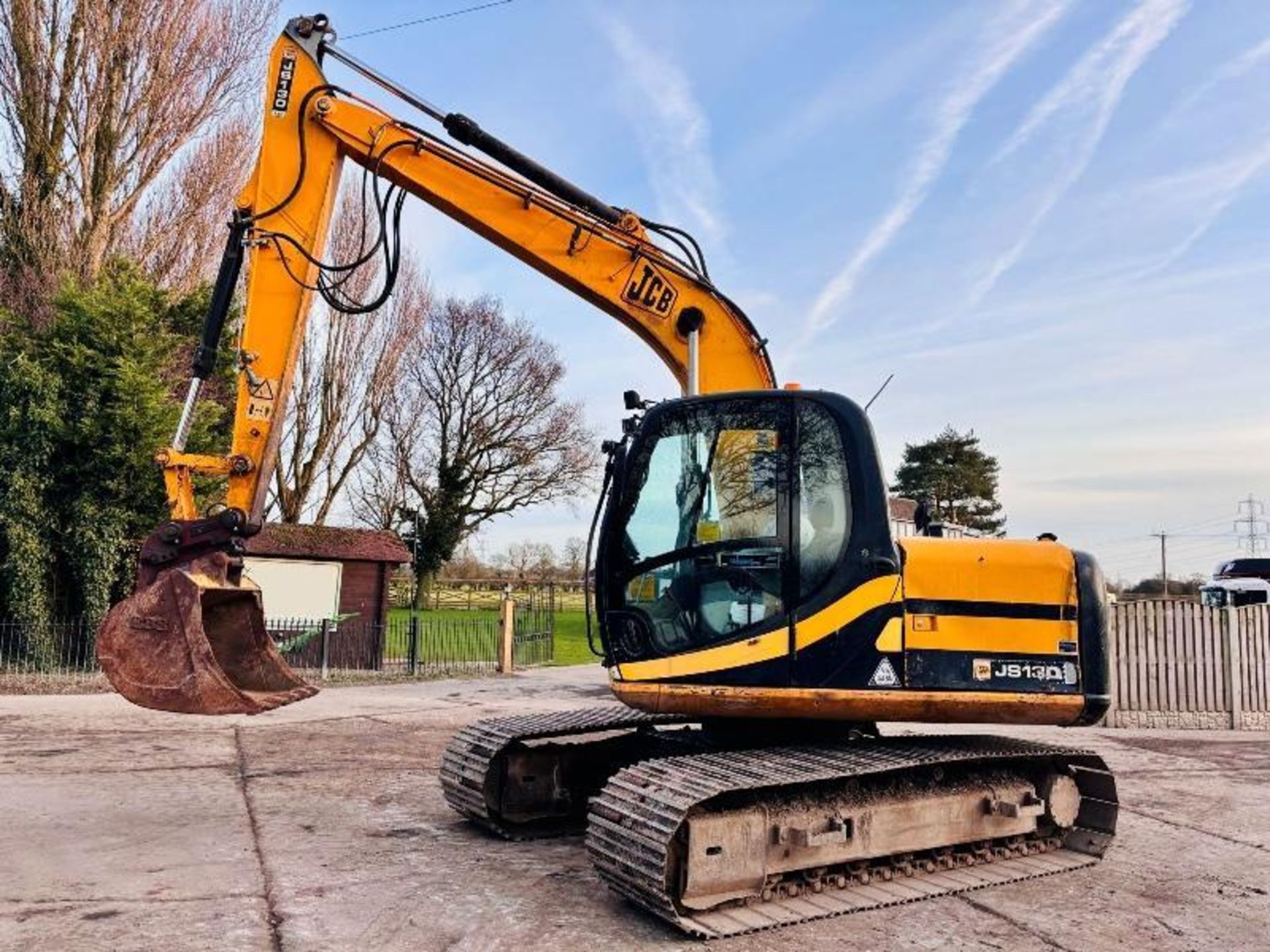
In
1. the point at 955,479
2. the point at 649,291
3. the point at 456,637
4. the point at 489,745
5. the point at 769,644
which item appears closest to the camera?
the point at 769,644

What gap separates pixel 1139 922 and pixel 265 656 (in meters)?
4.53

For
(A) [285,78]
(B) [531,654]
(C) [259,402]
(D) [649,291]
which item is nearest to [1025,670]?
(D) [649,291]

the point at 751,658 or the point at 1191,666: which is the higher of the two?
the point at 751,658

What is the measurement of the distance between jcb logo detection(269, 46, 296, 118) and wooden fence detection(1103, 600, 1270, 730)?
10152mm

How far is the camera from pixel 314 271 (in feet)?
19.8

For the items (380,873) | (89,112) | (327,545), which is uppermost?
(89,112)

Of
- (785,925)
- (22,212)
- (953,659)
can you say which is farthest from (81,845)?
(22,212)

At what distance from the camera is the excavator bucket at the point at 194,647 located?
4.94m

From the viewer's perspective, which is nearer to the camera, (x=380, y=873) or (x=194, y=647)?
(x=380, y=873)

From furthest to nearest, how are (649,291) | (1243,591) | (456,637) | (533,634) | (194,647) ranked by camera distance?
(1243,591) < (533,634) < (456,637) < (649,291) < (194,647)

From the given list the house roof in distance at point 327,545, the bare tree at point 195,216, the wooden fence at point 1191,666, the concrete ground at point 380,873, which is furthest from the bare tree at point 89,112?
the wooden fence at point 1191,666

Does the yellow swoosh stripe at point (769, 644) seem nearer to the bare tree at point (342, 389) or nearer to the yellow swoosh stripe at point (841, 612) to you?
the yellow swoosh stripe at point (841, 612)

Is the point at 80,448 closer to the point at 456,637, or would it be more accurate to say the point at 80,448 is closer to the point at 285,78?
the point at 456,637

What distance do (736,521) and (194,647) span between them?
2.77 metres
